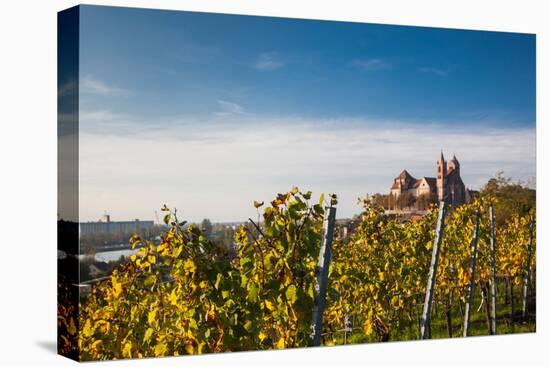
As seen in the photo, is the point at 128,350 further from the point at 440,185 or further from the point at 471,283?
the point at 471,283

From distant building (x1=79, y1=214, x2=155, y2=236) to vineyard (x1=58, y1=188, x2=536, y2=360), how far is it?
108 millimetres

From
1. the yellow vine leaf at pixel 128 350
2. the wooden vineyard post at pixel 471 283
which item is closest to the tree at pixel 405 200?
the wooden vineyard post at pixel 471 283

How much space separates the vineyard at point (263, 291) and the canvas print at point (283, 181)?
0.05ft

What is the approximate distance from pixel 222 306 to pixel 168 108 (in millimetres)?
1538

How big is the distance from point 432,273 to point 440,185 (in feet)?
2.52

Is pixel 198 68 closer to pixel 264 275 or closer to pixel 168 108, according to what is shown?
Answer: pixel 168 108

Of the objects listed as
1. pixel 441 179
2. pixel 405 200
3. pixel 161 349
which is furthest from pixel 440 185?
pixel 161 349

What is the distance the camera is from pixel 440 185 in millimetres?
7664

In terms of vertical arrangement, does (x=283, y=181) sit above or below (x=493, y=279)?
above

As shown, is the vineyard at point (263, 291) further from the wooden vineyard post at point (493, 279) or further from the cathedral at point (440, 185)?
the wooden vineyard post at point (493, 279)

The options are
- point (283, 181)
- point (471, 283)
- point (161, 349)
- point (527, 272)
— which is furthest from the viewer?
point (527, 272)

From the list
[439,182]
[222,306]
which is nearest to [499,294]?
[439,182]

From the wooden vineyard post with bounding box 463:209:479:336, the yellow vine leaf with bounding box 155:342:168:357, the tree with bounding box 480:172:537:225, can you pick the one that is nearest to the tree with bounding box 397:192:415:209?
the tree with bounding box 480:172:537:225

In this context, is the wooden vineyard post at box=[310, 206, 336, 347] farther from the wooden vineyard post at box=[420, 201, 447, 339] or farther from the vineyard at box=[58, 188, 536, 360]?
the wooden vineyard post at box=[420, 201, 447, 339]
